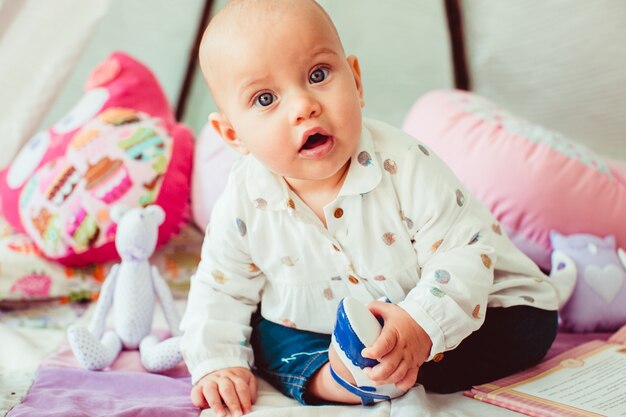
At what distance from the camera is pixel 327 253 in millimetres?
977

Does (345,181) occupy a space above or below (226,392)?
above

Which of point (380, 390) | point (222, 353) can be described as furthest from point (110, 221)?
point (380, 390)

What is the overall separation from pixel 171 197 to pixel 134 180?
8 centimetres

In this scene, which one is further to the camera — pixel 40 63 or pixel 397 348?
pixel 40 63

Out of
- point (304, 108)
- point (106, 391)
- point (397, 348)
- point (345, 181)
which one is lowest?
point (106, 391)

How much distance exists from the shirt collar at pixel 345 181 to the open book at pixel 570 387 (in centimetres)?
30

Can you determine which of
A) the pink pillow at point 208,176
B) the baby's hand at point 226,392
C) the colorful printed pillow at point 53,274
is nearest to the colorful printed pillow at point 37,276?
the colorful printed pillow at point 53,274

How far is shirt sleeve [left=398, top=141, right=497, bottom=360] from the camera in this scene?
85 centimetres

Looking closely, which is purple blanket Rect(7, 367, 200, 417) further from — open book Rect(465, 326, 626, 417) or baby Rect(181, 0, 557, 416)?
open book Rect(465, 326, 626, 417)

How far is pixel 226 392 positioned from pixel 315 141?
331 millimetres

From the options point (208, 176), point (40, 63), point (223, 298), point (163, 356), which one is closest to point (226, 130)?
point (223, 298)

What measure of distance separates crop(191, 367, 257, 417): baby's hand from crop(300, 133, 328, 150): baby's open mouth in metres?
0.31

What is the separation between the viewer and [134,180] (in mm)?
1351

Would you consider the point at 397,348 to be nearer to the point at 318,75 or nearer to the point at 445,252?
the point at 445,252
